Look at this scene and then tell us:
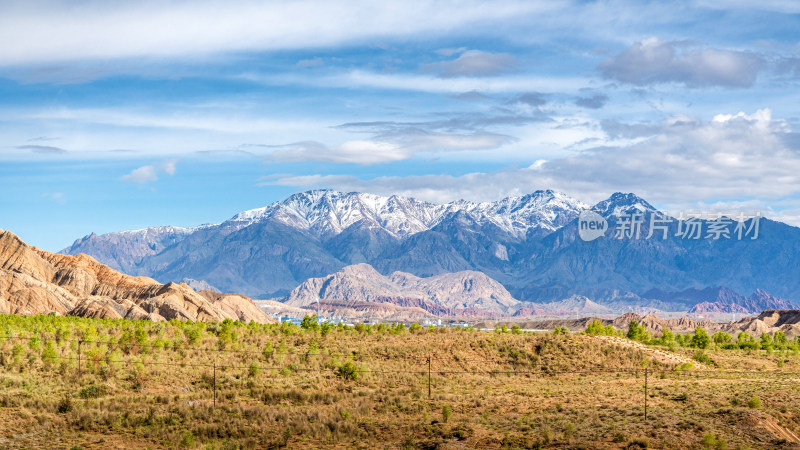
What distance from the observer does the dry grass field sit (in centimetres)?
4225

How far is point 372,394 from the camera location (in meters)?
54.6

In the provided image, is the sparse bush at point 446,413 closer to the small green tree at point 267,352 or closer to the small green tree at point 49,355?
the small green tree at point 267,352

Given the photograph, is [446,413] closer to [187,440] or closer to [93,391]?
→ [187,440]

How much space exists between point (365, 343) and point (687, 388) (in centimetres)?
3039

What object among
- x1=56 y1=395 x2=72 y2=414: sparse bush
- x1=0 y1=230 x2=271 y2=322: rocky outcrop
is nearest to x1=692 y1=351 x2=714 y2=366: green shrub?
x1=56 y1=395 x2=72 y2=414: sparse bush

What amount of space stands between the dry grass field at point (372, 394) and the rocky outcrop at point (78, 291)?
55356mm

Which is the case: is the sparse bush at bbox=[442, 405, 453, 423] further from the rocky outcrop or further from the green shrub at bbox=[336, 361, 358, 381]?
the rocky outcrop

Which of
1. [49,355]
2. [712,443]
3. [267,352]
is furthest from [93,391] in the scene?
[712,443]

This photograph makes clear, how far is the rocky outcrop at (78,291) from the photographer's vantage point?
134 m

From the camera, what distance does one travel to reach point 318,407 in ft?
163

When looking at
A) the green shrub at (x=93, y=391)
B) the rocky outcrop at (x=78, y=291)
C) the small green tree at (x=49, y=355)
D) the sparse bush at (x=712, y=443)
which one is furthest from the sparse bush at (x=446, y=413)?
the rocky outcrop at (x=78, y=291)

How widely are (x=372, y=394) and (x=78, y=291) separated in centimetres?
13086

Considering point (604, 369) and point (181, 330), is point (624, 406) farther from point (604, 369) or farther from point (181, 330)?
point (181, 330)

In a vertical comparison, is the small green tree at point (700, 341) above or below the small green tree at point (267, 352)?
below
